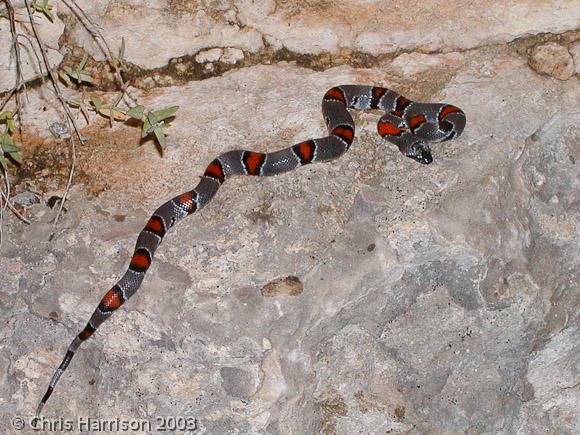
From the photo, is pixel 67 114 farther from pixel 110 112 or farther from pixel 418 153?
pixel 418 153

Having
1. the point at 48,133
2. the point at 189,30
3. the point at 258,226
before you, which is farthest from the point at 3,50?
the point at 258,226

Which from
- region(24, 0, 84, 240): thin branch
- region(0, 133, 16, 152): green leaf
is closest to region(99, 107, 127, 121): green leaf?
region(24, 0, 84, 240): thin branch

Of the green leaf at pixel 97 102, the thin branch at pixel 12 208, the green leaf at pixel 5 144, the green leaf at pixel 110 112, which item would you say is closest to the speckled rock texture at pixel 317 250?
the thin branch at pixel 12 208

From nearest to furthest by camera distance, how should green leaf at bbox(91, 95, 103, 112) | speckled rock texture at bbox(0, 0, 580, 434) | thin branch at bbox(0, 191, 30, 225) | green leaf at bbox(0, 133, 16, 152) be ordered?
speckled rock texture at bbox(0, 0, 580, 434)
green leaf at bbox(0, 133, 16, 152)
thin branch at bbox(0, 191, 30, 225)
green leaf at bbox(91, 95, 103, 112)

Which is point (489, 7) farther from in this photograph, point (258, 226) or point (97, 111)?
point (97, 111)

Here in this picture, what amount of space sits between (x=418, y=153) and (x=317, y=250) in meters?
1.22

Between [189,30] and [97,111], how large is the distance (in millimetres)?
1021

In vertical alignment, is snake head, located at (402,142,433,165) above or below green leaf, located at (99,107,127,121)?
below

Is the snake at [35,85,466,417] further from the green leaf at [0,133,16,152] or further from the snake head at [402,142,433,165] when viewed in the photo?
the green leaf at [0,133,16,152]

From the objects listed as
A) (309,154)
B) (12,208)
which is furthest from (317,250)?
(12,208)

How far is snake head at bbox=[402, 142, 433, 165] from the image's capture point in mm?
6129

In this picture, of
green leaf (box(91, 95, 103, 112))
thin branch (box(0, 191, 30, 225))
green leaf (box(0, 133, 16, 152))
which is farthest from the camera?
green leaf (box(91, 95, 103, 112))

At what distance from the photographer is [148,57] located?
266 inches

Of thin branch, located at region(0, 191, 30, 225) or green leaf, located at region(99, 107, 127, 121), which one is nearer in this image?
thin branch, located at region(0, 191, 30, 225)
